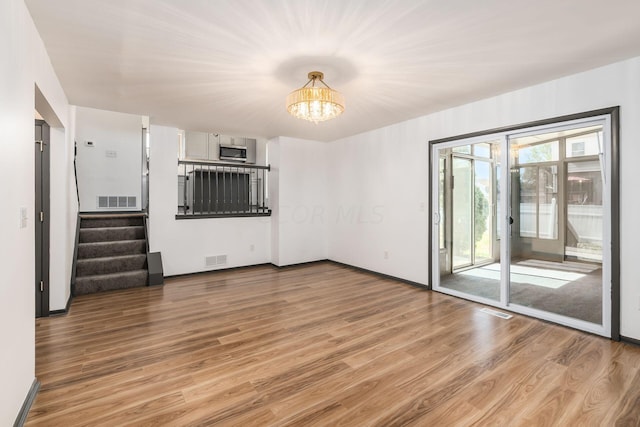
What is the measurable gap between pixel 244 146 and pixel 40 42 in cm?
590

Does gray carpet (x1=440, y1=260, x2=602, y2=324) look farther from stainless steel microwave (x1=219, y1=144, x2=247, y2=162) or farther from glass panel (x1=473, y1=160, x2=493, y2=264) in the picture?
stainless steel microwave (x1=219, y1=144, x2=247, y2=162)

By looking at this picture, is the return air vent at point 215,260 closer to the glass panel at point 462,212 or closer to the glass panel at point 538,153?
the glass panel at point 462,212

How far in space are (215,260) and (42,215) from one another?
103 inches

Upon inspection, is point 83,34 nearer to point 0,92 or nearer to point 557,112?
point 0,92

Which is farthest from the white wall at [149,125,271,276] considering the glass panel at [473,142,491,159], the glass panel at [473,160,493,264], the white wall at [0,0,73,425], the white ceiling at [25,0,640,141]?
the glass panel at [473,142,491,159]

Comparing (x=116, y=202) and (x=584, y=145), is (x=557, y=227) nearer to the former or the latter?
(x=584, y=145)

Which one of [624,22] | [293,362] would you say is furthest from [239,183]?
[624,22]

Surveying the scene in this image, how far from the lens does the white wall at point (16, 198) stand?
1.56 meters

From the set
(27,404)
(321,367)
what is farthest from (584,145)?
(27,404)

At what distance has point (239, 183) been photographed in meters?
5.93

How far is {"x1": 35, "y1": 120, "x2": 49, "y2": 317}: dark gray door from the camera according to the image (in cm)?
312

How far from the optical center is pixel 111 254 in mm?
4773

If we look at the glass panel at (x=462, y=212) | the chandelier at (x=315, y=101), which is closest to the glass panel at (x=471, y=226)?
the glass panel at (x=462, y=212)

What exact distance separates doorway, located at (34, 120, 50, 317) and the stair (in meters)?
0.86
